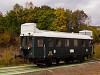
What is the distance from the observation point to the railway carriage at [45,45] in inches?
839

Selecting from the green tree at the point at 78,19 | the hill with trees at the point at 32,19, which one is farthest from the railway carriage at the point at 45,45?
the green tree at the point at 78,19

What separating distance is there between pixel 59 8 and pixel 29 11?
22.7 ft

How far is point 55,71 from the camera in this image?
19656 millimetres

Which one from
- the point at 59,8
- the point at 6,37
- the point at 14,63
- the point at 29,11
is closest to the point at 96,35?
the point at 59,8

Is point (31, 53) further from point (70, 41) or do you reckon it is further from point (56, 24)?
point (56, 24)

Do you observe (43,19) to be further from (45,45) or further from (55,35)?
(45,45)

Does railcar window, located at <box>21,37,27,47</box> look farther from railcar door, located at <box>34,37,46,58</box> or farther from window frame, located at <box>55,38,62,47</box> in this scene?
window frame, located at <box>55,38,62,47</box>

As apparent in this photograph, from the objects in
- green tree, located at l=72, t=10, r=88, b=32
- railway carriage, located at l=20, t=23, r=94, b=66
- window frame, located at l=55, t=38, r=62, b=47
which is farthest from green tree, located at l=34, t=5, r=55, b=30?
window frame, located at l=55, t=38, r=62, b=47

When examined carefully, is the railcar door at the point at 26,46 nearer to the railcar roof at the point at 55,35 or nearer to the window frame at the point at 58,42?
the railcar roof at the point at 55,35

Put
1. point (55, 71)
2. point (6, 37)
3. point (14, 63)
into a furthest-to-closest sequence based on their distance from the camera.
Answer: point (6, 37)
point (14, 63)
point (55, 71)

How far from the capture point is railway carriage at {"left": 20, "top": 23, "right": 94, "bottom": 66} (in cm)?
2131

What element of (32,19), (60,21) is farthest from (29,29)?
(60,21)

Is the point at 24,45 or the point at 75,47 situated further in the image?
the point at 75,47

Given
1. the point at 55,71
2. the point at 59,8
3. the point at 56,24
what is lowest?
the point at 55,71
